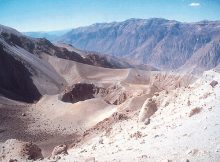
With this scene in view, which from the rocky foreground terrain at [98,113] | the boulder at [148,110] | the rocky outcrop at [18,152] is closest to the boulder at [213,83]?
the rocky foreground terrain at [98,113]

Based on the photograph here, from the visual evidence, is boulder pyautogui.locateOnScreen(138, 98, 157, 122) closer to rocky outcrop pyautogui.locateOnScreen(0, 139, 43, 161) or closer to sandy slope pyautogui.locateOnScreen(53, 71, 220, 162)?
sandy slope pyautogui.locateOnScreen(53, 71, 220, 162)

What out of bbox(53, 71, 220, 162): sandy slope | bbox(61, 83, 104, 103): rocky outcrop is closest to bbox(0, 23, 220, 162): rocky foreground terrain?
bbox(53, 71, 220, 162): sandy slope

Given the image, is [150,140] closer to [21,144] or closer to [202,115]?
[202,115]

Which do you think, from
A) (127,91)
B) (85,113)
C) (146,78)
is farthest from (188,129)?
(146,78)

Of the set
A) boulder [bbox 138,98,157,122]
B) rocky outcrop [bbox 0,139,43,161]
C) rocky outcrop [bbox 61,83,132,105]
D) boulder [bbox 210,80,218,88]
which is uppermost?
boulder [bbox 210,80,218,88]

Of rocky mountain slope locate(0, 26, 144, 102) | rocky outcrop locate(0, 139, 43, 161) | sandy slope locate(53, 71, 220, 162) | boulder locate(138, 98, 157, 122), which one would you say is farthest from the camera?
rocky mountain slope locate(0, 26, 144, 102)

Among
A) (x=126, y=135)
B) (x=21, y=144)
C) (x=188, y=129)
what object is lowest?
(x=21, y=144)

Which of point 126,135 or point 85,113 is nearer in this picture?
point 126,135
